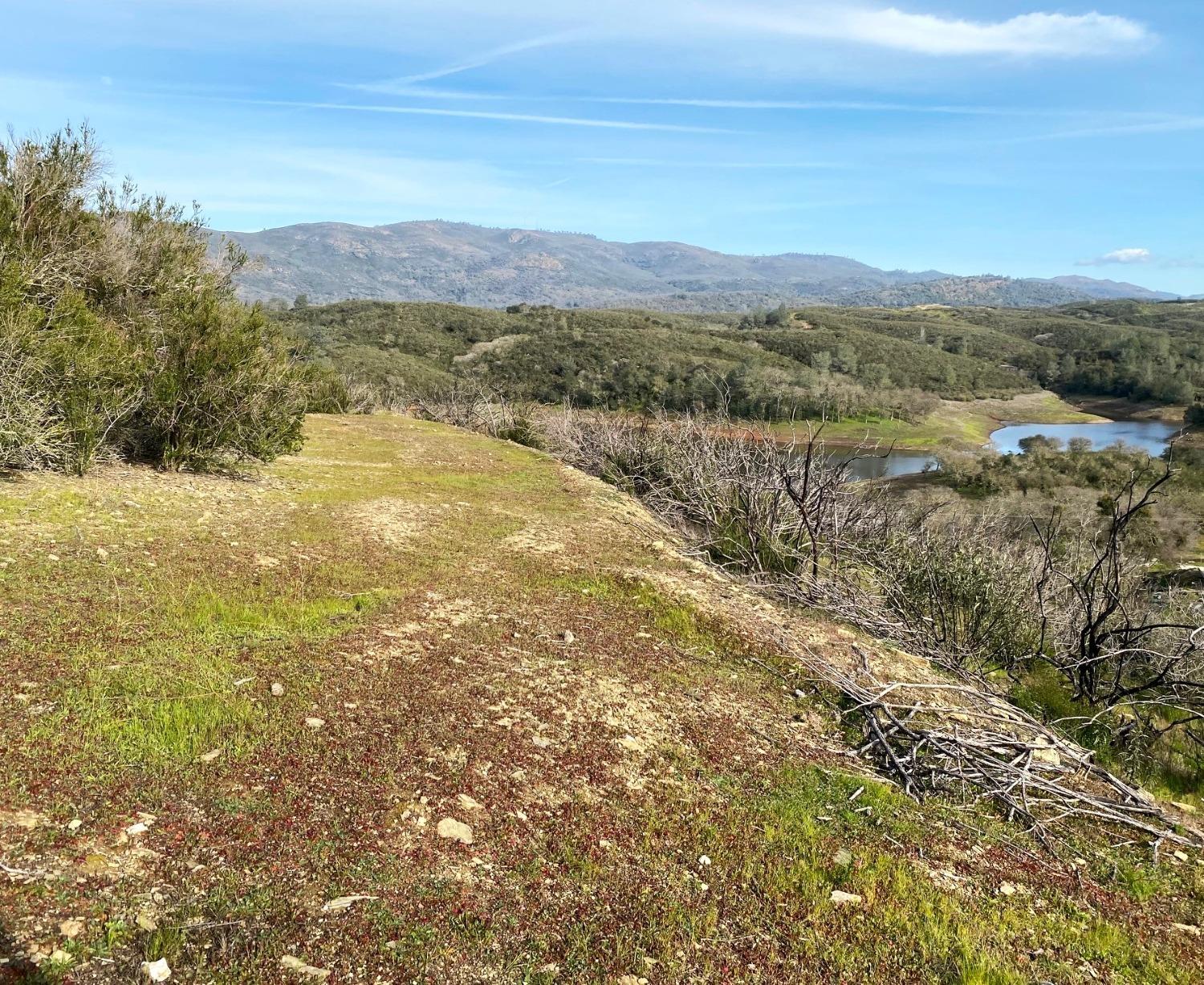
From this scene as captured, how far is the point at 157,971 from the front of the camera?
2.09 metres

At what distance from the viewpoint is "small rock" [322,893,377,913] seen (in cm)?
Answer: 248

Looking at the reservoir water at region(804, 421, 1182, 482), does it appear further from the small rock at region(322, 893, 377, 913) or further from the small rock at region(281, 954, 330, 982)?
the small rock at region(281, 954, 330, 982)

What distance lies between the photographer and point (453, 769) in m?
3.45

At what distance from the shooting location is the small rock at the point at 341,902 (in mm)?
2480

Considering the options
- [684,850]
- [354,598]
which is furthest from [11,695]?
[684,850]

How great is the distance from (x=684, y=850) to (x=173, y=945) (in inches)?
74.9

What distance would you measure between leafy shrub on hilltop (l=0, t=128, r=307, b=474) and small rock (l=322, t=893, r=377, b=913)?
6239mm

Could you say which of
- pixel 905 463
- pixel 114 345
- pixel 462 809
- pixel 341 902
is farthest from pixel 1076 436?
pixel 341 902

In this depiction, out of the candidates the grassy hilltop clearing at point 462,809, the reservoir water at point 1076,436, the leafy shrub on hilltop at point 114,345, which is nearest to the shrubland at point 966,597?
the grassy hilltop clearing at point 462,809

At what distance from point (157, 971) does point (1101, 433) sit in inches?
2689

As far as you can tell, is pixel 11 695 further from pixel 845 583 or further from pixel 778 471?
pixel 778 471

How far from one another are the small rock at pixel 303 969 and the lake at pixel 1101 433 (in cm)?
5152

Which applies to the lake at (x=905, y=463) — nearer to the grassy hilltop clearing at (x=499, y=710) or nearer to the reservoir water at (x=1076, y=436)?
the reservoir water at (x=1076, y=436)

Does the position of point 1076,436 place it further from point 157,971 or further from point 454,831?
point 157,971
